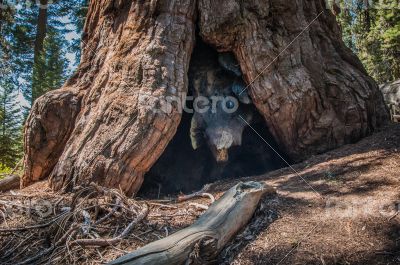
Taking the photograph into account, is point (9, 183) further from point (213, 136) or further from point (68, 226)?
point (213, 136)

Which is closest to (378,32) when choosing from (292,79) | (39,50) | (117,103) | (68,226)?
(292,79)

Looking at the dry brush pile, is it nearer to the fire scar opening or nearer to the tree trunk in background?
the fire scar opening

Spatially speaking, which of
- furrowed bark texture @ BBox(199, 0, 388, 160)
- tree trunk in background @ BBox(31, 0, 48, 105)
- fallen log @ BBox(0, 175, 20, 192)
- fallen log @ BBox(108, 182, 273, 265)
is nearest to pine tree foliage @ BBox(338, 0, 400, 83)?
furrowed bark texture @ BBox(199, 0, 388, 160)

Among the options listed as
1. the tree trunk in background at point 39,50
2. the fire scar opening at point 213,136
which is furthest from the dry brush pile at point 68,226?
the tree trunk in background at point 39,50

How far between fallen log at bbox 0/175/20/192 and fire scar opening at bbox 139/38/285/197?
260 cm

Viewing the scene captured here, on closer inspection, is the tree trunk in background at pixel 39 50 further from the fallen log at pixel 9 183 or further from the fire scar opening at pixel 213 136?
the fire scar opening at pixel 213 136

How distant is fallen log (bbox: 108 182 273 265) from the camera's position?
2.29m

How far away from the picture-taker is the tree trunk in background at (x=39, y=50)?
1388 cm

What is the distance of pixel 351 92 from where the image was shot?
5609mm

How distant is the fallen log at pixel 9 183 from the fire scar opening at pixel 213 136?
260cm

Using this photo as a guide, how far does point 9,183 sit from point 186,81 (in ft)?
12.8

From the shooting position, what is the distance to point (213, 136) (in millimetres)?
5270

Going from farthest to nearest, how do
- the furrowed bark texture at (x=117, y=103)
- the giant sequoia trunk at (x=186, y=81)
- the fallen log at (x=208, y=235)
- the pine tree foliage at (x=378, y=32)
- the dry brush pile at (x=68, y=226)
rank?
the pine tree foliage at (x=378, y=32)
the giant sequoia trunk at (x=186, y=81)
the furrowed bark texture at (x=117, y=103)
the dry brush pile at (x=68, y=226)
the fallen log at (x=208, y=235)

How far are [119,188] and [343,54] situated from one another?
536 centimetres
